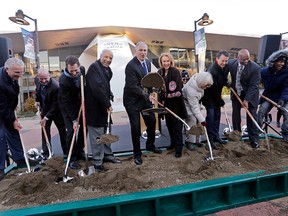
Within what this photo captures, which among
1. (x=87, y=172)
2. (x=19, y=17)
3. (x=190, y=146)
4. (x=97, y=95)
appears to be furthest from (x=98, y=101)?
(x=19, y=17)

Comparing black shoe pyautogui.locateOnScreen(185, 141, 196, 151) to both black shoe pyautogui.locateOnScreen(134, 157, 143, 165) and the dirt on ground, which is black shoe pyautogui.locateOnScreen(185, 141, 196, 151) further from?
black shoe pyautogui.locateOnScreen(134, 157, 143, 165)

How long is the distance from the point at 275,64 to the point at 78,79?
3397 millimetres

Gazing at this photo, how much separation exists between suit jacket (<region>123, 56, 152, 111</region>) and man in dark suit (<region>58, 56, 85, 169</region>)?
71 cm

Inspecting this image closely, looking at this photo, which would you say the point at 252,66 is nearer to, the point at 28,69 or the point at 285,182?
the point at 285,182

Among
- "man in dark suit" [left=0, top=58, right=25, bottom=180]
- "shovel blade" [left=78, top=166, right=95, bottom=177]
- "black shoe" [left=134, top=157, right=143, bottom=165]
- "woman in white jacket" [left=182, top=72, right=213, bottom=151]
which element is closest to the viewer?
"shovel blade" [left=78, top=166, right=95, bottom=177]

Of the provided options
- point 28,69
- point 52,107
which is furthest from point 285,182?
point 28,69

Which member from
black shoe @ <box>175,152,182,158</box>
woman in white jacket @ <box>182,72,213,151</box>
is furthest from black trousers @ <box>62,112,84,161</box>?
woman in white jacket @ <box>182,72,213,151</box>

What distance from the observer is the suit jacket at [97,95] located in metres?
3.01

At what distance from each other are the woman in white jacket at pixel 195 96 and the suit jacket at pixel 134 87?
0.72 metres

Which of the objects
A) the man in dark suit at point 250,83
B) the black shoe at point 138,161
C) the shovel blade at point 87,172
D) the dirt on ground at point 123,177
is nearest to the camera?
the dirt on ground at point 123,177

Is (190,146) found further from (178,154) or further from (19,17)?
(19,17)

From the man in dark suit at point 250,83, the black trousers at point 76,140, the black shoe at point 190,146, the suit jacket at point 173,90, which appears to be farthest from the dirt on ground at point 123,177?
the suit jacket at point 173,90

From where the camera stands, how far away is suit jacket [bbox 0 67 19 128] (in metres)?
2.94

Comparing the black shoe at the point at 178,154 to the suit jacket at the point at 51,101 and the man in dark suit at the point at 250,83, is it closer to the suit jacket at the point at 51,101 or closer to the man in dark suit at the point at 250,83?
the man in dark suit at the point at 250,83
